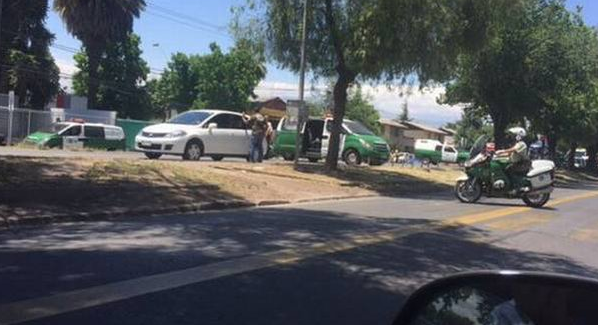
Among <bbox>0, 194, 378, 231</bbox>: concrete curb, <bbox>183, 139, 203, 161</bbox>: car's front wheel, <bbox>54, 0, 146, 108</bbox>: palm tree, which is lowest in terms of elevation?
<bbox>0, 194, 378, 231</bbox>: concrete curb

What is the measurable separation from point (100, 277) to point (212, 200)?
7255 mm

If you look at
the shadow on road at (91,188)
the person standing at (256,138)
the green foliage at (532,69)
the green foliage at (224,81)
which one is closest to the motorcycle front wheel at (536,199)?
the shadow on road at (91,188)

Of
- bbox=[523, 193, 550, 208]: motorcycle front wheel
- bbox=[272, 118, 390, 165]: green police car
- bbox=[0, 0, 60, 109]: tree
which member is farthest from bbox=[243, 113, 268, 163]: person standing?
bbox=[0, 0, 60, 109]: tree

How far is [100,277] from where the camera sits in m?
7.23

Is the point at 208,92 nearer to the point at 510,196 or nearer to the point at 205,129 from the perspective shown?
the point at 205,129

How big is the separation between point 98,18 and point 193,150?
2963 centimetres

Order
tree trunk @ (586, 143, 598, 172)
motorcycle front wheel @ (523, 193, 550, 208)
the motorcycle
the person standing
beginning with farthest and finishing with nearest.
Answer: tree trunk @ (586, 143, 598, 172) → the person standing → motorcycle front wheel @ (523, 193, 550, 208) → the motorcycle

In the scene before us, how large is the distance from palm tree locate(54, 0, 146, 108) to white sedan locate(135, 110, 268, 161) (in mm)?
27941

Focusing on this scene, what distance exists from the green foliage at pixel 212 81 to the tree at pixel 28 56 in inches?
899

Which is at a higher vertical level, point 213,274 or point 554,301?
point 554,301

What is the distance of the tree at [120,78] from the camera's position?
2323 inches

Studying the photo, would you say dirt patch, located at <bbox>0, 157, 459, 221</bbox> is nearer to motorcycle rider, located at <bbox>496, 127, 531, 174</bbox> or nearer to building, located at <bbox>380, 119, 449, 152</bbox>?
motorcycle rider, located at <bbox>496, 127, 531, 174</bbox>

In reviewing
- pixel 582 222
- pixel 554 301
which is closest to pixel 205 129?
pixel 582 222

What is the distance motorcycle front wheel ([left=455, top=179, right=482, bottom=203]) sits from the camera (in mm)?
19469
